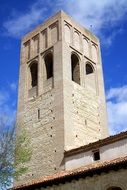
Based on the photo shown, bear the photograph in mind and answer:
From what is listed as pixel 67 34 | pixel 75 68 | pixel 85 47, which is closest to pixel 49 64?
pixel 75 68

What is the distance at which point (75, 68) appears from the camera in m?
24.9

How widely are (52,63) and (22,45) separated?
4170 millimetres

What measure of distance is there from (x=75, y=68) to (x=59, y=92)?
413 centimetres

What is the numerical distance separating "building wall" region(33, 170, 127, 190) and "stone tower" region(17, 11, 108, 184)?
491 cm

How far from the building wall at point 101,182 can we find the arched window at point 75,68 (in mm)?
11329

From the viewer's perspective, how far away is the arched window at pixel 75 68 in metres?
24.2

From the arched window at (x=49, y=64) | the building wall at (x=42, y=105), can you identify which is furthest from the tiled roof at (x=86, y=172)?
the arched window at (x=49, y=64)

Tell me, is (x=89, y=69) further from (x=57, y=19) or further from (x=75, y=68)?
(x=57, y=19)

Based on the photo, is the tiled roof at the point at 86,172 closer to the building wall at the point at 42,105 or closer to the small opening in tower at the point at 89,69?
the building wall at the point at 42,105

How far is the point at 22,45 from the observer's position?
27562 mm

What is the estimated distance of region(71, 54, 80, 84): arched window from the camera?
79.4 ft

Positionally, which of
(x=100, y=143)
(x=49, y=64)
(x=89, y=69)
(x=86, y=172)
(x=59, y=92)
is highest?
(x=89, y=69)

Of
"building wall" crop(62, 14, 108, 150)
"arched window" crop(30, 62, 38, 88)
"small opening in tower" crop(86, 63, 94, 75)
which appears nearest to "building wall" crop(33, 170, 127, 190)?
"building wall" crop(62, 14, 108, 150)

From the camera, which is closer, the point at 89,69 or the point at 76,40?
the point at 76,40
